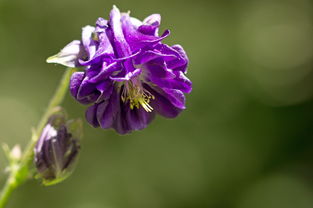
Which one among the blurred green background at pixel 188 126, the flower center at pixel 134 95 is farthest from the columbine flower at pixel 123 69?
the blurred green background at pixel 188 126

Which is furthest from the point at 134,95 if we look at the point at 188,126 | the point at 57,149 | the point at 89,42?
the point at 188,126

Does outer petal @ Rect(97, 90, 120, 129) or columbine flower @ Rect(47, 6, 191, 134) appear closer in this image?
columbine flower @ Rect(47, 6, 191, 134)

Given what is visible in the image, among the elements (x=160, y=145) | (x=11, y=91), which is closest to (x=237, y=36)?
(x=160, y=145)

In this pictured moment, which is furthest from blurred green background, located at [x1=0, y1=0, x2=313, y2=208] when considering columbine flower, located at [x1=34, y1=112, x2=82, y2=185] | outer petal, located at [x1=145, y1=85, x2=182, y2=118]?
outer petal, located at [x1=145, y1=85, x2=182, y2=118]

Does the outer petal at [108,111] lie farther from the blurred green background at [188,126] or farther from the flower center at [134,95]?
the blurred green background at [188,126]

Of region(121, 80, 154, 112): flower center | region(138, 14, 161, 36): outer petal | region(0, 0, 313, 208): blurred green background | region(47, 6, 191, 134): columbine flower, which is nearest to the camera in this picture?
region(47, 6, 191, 134): columbine flower

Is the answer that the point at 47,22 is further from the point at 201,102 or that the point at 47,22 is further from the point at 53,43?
the point at 201,102

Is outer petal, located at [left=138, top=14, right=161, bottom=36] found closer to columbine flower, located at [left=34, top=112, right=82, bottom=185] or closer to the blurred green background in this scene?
columbine flower, located at [left=34, top=112, right=82, bottom=185]

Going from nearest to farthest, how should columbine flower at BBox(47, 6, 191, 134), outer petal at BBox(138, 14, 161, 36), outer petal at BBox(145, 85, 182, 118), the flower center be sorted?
1. columbine flower at BBox(47, 6, 191, 134)
2. outer petal at BBox(138, 14, 161, 36)
3. the flower center
4. outer petal at BBox(145, 85, 182, 118)
